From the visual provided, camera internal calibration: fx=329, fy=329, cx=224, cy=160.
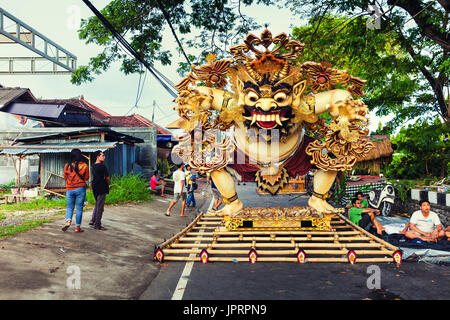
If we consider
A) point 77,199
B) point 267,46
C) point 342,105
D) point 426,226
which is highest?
point 267,46

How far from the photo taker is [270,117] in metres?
4.51

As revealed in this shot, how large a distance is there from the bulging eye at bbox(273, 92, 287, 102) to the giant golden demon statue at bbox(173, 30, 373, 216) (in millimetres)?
14

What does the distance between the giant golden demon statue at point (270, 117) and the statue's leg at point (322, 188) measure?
1 centimetres

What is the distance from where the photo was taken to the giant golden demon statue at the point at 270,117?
4.50 metres

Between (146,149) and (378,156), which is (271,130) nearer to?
(378,156)

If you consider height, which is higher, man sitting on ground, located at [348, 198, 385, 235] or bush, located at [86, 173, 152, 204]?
bush, located at [86, 173, 152, 204]

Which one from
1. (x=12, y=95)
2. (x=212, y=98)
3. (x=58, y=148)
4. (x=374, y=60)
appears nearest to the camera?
(x=212, y=98)

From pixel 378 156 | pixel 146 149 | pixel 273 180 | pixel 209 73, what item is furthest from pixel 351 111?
pixel 146 149

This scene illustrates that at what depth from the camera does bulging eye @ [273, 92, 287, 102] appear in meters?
4.50

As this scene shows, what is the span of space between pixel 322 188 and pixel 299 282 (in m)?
1.47

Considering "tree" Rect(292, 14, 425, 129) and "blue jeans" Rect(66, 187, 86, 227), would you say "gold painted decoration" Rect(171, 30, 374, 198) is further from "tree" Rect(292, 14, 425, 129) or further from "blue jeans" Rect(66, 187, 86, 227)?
"tree" Rect(292, 14, 425, 129)

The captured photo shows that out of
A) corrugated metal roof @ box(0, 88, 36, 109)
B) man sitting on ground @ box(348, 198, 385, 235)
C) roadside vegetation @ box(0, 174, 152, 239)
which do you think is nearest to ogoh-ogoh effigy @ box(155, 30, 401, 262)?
man sitting on ground @ box(348, 198, 385, 235)

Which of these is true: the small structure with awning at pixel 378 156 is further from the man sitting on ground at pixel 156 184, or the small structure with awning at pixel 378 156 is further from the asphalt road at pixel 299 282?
the man sitting on ground at pixel 156 184
